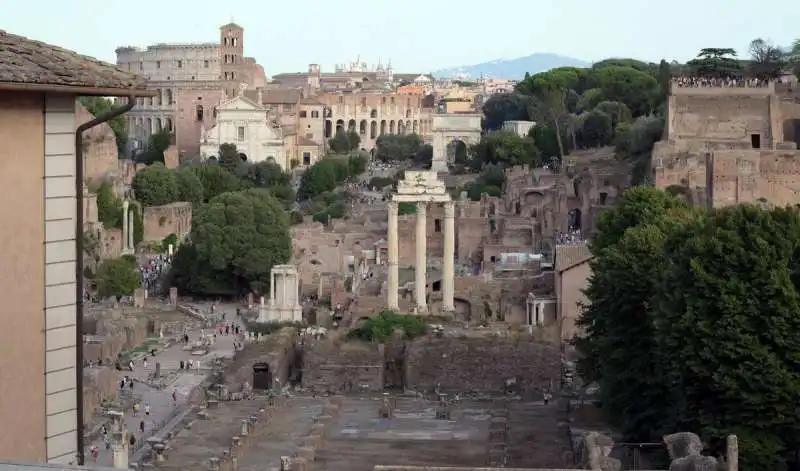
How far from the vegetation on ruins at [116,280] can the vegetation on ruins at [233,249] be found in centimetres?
209

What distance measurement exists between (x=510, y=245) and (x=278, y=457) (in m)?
27.9

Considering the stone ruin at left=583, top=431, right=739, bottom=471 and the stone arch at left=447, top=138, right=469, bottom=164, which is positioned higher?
the stone arch at left=447, top=138, right=469, bottom=164

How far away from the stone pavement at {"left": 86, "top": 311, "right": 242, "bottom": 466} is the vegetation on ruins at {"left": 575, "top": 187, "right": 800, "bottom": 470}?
9.49 metres

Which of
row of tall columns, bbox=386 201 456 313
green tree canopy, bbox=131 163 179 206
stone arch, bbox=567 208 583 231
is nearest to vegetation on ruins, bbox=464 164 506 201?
stone arch, bbox=567 208 583 231

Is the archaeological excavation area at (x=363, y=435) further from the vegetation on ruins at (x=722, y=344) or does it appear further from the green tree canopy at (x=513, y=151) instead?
the green tree canopy at (x=513, y=151)

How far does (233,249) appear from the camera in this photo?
55594 millimetres

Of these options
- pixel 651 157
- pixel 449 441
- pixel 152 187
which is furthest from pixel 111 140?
pixel 449 441

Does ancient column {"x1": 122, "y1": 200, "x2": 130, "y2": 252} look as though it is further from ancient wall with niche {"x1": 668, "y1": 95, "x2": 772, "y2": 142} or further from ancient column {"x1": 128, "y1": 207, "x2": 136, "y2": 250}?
ancient wall with niche {"x1": 668, "y1": 95, "x2": 772, "y2": 142}

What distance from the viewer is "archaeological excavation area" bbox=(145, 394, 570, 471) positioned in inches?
1175

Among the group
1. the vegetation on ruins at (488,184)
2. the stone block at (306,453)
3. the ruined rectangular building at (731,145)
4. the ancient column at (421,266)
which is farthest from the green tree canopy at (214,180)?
the stone block at (306,453)

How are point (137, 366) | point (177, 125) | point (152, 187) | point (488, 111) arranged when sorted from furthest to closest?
point (488, 111)
point (177, 125)
point (152, 187)
point (137, 366)

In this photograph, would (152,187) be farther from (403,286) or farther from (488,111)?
(488,111)

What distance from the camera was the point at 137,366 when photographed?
→ 139 feet

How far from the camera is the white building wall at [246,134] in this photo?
97125mm
